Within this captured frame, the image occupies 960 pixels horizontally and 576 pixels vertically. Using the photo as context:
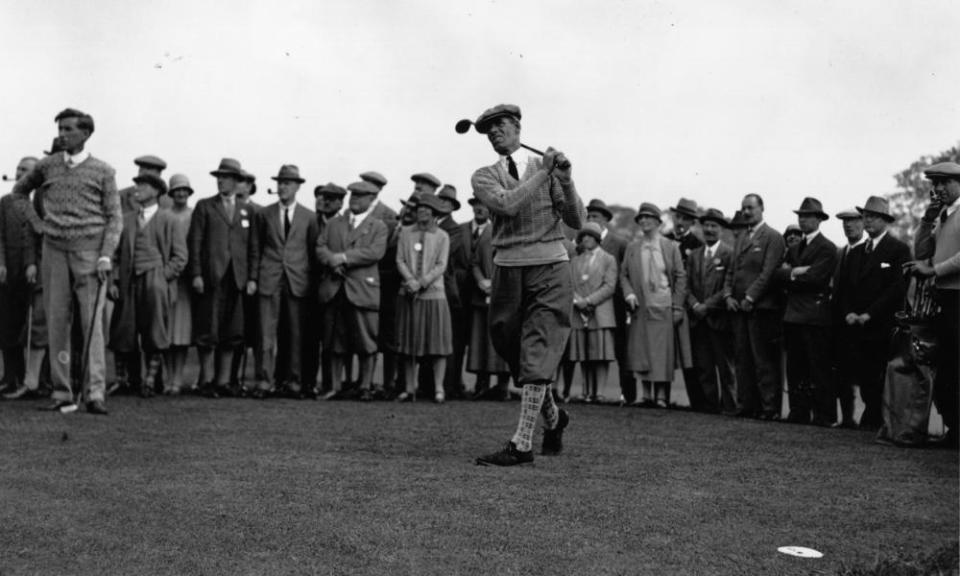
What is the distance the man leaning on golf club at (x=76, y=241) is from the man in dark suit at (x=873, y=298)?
6.90 meters

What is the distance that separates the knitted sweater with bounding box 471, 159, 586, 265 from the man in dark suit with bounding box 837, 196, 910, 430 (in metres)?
4.64

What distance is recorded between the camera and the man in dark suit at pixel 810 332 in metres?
11.8

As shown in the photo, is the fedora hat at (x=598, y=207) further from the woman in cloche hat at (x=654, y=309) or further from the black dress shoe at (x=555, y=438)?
the black dress shoe at (x=555, y=438)

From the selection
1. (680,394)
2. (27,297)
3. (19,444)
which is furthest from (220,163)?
(680,394)

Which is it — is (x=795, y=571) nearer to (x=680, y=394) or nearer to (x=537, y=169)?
(x=537, y=169)

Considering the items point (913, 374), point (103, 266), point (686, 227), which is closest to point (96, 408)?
point (103, 266)

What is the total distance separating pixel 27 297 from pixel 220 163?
2582mm

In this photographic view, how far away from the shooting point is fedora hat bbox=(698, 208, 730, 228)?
44.7 feet

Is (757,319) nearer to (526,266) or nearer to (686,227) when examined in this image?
(686,227)

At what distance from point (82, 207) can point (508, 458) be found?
5056mm

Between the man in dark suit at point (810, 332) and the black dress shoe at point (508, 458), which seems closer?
the black dress shoe at point (508, 458)

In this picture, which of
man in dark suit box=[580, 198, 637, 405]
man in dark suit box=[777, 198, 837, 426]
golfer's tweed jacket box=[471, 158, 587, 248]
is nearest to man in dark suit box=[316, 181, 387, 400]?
man in dark suit box=[580, 198, 637, 405]

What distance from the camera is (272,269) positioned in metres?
13.5

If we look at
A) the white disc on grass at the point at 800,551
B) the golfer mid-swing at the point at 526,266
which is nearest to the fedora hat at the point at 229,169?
the golfer mid-swing at the point at 526,266
